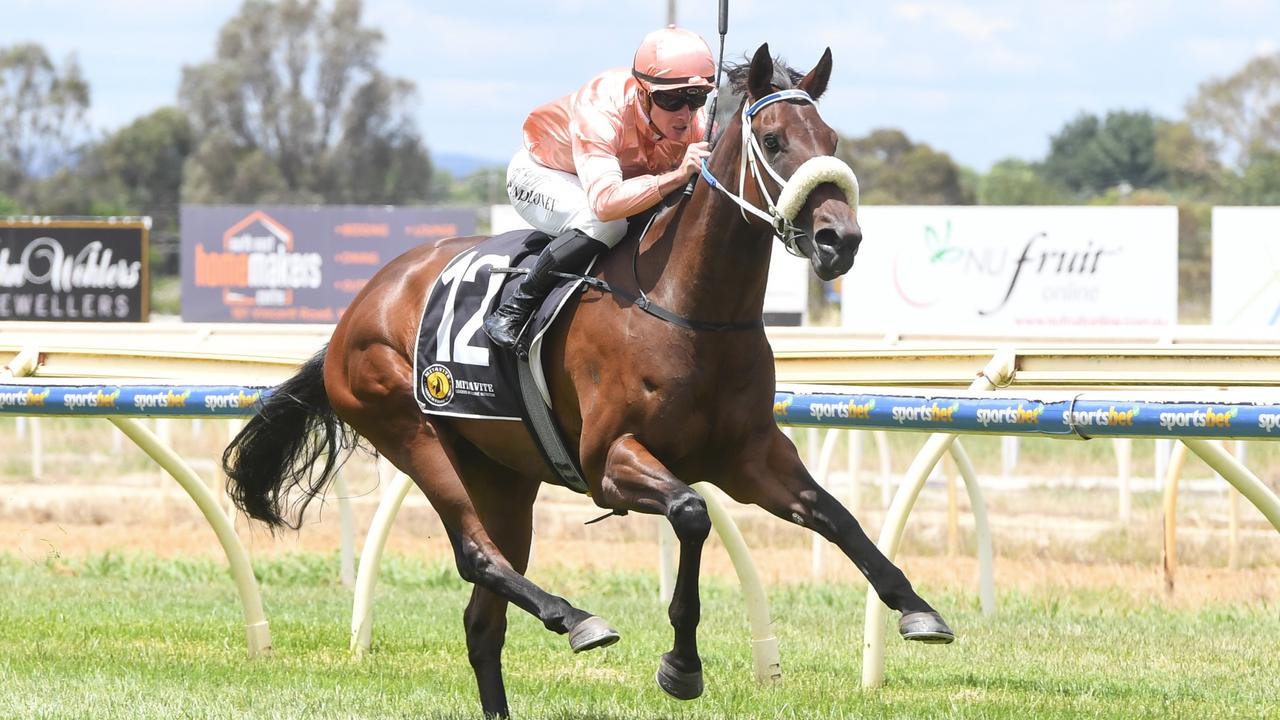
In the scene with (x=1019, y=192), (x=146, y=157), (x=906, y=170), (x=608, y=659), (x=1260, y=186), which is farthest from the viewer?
(x=146, y=157)

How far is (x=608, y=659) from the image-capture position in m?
6.57

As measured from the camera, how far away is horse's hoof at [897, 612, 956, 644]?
13.5 feet

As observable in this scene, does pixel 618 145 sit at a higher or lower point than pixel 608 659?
higher

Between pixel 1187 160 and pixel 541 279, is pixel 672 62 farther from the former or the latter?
pixel 1187 160

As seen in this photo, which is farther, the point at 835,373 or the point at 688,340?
the point at 835,373

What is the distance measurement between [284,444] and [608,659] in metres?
1.53

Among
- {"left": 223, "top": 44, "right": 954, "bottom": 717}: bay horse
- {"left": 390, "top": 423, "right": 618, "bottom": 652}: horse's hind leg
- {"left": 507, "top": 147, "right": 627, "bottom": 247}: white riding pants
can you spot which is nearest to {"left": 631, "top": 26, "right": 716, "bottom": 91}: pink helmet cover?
{"left": 223, "top": 44, "right": 954, "bottom": 717}: bay horse

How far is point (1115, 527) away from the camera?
11617mm

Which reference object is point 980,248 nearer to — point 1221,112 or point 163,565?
point 163,565

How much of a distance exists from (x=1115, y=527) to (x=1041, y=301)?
19.4 ft

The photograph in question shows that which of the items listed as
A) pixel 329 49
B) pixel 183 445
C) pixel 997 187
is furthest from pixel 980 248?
pixel 329 49

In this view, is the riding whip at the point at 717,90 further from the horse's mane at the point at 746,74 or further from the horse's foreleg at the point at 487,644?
the horse's foreleg at the point at 487,644

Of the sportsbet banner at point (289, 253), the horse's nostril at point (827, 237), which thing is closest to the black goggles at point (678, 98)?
the horse's nostril at point (827, 237)

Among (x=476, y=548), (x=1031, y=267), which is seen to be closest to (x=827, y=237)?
(x=476, y=548)
